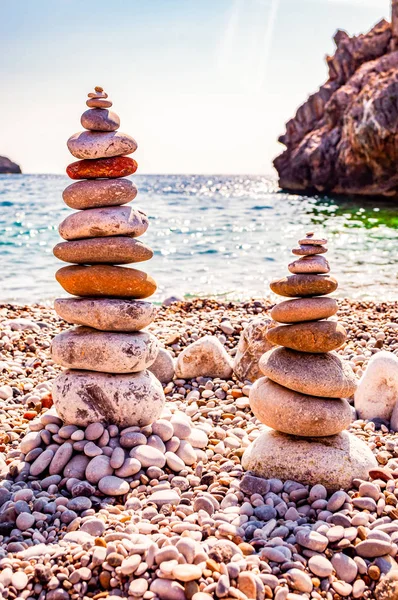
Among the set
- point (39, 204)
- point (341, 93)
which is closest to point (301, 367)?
point (39, 204)

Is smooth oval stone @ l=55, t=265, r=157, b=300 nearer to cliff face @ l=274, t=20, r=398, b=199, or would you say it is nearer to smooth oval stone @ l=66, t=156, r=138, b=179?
smooth oval stone @ l=66, t=156, r=138, b=179

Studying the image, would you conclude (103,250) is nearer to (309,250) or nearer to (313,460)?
(309,250)

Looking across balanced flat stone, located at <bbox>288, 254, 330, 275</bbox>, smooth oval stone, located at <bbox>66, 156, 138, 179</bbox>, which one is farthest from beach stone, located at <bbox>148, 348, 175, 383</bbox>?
balanced flat stone, located at <bbox>288, 254, 330, 275</bbox>

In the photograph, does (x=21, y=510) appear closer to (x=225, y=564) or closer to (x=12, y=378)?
(x=225, y=564)

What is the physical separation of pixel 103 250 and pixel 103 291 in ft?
1.16

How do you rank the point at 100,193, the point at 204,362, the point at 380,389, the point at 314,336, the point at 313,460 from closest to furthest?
the point at 313,460 < the point at 314,336 < the point at 100,193 < the point at 380,389 < the point at 204,362

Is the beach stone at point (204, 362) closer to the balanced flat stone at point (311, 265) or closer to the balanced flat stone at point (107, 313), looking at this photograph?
the balanced flat stone at point (107, 313)

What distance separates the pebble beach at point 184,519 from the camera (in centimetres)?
297

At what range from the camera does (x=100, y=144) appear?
15.7 ft

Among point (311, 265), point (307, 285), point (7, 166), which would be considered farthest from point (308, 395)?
point (7, 166)

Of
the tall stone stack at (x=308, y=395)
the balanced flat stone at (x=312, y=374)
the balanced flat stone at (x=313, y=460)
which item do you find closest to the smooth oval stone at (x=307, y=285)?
the tall stone stack at (x=308, y=395)

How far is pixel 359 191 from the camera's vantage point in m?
43.0

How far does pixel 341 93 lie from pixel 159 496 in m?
48.3

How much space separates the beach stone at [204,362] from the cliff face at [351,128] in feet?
111
